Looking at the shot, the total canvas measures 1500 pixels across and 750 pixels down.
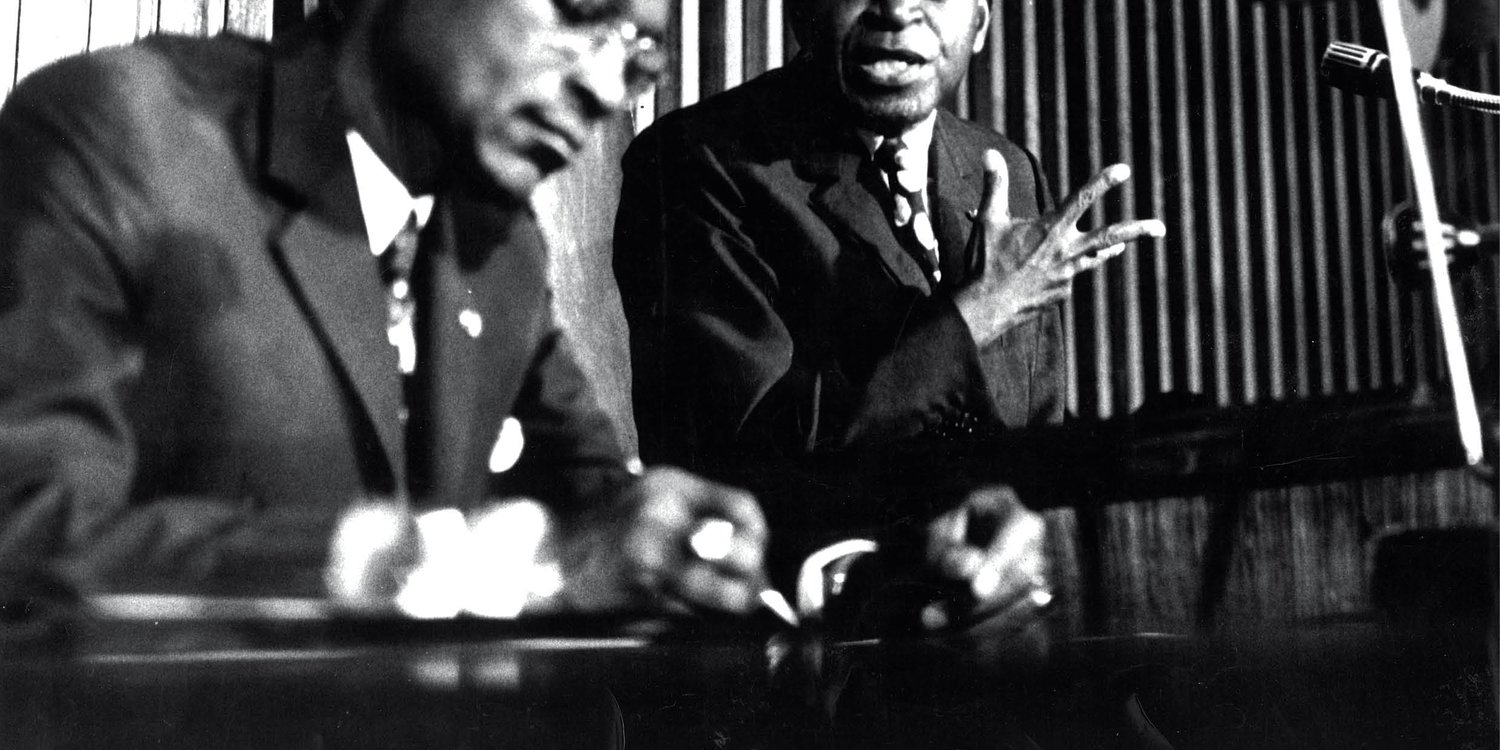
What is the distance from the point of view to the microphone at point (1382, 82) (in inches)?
104

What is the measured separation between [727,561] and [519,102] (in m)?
0.90

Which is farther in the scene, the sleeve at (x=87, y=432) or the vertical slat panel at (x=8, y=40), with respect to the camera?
the vertical slat panel at (x=8, y=40)

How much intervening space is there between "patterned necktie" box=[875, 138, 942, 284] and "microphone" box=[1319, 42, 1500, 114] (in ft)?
2.56

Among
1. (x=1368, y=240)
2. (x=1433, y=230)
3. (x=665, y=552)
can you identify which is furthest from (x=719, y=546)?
(x=1433, y=230)

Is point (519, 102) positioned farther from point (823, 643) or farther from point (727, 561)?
point (823, 643)

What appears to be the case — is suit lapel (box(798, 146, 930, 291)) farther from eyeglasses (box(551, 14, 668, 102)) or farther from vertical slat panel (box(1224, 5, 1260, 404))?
vertical slat panel (box(1224, 5, 1260, 404))

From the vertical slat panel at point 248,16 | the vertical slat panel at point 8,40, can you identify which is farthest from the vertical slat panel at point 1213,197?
the vertical slat panel at point 8,40

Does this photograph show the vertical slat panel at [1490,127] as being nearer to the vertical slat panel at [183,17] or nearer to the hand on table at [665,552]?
the vertical slat panel at [183,17]

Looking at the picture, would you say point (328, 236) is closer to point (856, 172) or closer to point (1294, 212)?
point (856, 172)

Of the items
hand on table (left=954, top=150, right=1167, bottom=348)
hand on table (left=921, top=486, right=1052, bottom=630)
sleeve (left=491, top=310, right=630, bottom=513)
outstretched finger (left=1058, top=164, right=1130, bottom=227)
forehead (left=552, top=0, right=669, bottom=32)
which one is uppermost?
forehead (left=552, top=0, right=669, bottom=32)

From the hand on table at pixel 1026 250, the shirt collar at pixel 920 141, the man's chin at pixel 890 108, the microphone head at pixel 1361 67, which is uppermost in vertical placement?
the microphone head at pixel 1361 67

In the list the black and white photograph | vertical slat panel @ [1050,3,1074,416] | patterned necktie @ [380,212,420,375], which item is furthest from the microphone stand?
patterned necktie @ [380,212,420,375]

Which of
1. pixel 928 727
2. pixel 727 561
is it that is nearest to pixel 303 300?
pixel 727 561

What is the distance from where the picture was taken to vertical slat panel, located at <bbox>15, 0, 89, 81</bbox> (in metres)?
2.64
